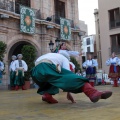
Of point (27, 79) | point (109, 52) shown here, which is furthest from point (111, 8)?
point (27, 79)

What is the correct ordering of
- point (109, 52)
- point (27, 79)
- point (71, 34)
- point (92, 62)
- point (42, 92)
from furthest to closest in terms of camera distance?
point (109, 52)
point (71, 34)
point (27, 79)
point (92, 62)
point (42, 92)

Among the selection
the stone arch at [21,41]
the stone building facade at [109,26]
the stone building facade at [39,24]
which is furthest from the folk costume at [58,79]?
the stone building facade at [109,26]

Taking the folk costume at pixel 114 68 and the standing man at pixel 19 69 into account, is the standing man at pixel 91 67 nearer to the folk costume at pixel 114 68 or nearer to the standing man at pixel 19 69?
the folk costume at pixel 114 68

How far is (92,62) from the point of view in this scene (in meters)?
11.9

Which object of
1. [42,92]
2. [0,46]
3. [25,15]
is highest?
[25,15]

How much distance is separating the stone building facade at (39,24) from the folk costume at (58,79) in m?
10.9

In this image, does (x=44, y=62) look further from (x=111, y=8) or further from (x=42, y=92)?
(x=111, y=8)

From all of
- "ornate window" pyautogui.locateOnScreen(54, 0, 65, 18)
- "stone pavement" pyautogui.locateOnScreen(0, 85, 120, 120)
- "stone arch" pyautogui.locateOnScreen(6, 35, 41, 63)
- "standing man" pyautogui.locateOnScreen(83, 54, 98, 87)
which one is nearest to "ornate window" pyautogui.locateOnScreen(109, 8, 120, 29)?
"ornate window" pyautogui.locateOnScreen(54, 0, 65, 18)

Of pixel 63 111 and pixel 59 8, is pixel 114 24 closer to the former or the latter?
pixel 59 8

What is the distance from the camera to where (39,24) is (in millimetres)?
18016

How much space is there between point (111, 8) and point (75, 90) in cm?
2428

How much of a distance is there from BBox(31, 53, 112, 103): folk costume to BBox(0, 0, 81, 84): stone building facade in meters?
10.9

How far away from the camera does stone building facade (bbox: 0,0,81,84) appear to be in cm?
1591

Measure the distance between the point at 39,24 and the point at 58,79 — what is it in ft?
45.4
